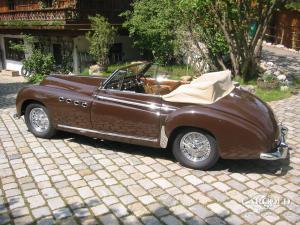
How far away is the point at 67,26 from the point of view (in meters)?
15.9

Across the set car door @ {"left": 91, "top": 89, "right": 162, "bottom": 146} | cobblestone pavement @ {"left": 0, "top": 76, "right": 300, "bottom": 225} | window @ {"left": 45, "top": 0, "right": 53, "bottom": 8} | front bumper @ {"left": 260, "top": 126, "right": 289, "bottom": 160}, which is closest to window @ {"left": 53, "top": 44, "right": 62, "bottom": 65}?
window @ {"left": 45, "top": 0, "right": 53, "bottom": 8}

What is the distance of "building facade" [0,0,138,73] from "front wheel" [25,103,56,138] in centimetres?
994

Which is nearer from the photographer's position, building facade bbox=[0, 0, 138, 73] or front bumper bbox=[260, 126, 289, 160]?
front bumper bbox=[260, 126, 289, 160]

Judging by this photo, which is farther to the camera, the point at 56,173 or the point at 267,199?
the point at 56,173

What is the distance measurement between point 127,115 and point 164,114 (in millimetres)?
637

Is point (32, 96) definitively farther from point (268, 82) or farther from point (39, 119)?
point (268, 82)

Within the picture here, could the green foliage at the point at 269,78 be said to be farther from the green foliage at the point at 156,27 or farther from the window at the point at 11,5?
the window at the point at 11,5

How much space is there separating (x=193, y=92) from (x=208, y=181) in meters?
1.38

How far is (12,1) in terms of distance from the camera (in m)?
21.9

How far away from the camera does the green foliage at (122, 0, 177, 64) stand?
46.5 feet

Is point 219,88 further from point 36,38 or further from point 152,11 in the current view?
point 36,38

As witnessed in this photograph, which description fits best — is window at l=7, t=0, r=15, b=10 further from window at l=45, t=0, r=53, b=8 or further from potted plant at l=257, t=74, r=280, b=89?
potted plant at l=257, t=74, r=280, b=89

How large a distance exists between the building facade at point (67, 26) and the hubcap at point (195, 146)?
11.9m

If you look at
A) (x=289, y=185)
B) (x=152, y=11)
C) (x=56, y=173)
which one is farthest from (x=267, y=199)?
(x=152, y=11)
